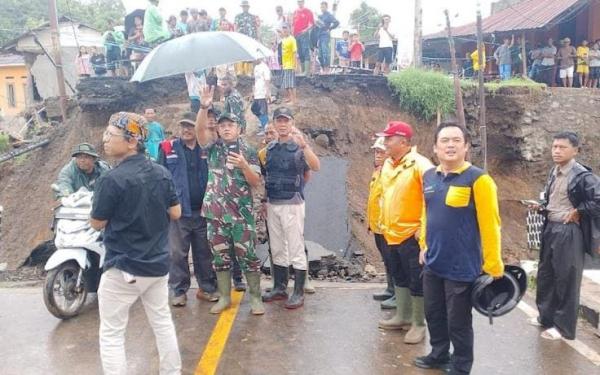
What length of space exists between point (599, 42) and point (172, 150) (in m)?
17.0

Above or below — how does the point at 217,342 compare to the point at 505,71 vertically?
below

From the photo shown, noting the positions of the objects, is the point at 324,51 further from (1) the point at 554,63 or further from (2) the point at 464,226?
(2) the point at 464,226

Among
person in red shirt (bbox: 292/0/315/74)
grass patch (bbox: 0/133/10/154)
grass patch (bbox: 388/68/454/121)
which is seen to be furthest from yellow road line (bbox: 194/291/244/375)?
grass patch (bbox: 0/133/10/154)

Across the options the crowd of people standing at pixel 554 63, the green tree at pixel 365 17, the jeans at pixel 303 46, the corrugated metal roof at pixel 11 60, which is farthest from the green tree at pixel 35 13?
the crowd of people standing at pixel 554 63

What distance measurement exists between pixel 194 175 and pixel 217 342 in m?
1.66

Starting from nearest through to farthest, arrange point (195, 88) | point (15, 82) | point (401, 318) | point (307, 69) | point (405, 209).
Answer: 1. point (405, 209)
2. point (401, 318)
3. point (195, 88)
4. point (307, 69)
5. point (15, 82)

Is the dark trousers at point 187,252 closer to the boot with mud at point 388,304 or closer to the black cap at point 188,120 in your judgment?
the black cap at point 188,120

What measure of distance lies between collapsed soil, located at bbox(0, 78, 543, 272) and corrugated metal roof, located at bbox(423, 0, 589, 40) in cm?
510

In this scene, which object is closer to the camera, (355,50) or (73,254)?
(73,254)

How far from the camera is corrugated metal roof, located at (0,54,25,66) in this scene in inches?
1213

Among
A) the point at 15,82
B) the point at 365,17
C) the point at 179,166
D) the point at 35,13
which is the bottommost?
the point at 179,166

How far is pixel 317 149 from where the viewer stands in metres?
12.8

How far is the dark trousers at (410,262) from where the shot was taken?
14.7 ft

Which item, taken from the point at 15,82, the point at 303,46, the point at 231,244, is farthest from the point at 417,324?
the point at 15,82
